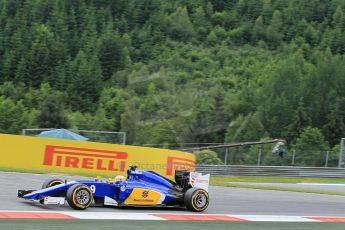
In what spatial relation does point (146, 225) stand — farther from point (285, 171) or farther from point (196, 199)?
point (285, 171)

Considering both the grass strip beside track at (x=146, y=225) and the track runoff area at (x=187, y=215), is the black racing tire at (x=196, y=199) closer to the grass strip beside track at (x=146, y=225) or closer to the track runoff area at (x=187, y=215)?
the track runoff area at (x=187, y=215)

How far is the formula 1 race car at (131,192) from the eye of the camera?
36.0 feet

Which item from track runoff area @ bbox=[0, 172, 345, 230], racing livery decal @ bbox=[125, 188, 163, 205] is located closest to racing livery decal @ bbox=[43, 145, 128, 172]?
track runoff area @ bbox=[0, 172, 345, 230]

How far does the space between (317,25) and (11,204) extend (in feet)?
522

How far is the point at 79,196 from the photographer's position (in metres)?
11.0

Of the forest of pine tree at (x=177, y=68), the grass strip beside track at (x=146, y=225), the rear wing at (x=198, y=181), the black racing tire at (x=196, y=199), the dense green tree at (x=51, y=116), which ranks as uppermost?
the forest of pine tree at (x=177, y=68)

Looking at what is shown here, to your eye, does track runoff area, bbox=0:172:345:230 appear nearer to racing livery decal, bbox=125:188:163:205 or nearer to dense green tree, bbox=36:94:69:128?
racing livery decal, bbox=125:188:163:205

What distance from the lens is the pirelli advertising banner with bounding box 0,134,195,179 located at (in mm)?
22906

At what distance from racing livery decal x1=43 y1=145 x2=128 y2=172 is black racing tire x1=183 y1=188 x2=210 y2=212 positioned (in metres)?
11.3

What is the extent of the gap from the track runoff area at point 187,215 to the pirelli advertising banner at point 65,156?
5.83m

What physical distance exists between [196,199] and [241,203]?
2956 millimetres

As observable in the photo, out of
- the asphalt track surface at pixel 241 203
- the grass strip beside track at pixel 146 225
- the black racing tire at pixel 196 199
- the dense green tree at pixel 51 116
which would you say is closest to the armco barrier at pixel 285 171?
the asphalt track surface at pixel 241 203

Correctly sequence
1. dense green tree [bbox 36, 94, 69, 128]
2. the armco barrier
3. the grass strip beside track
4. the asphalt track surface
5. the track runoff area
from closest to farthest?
the grass strip beside track < the track runoff area < the asphalt track surface < the armco barrier < dense green tree [bbox 36, 94, 69, 128]

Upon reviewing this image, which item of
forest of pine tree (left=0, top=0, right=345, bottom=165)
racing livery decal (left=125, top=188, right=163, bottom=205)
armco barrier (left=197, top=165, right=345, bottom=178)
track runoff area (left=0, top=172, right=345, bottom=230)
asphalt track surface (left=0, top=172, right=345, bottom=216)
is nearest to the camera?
track runoff area (left=0, top=172, right=345, bottom=230)
